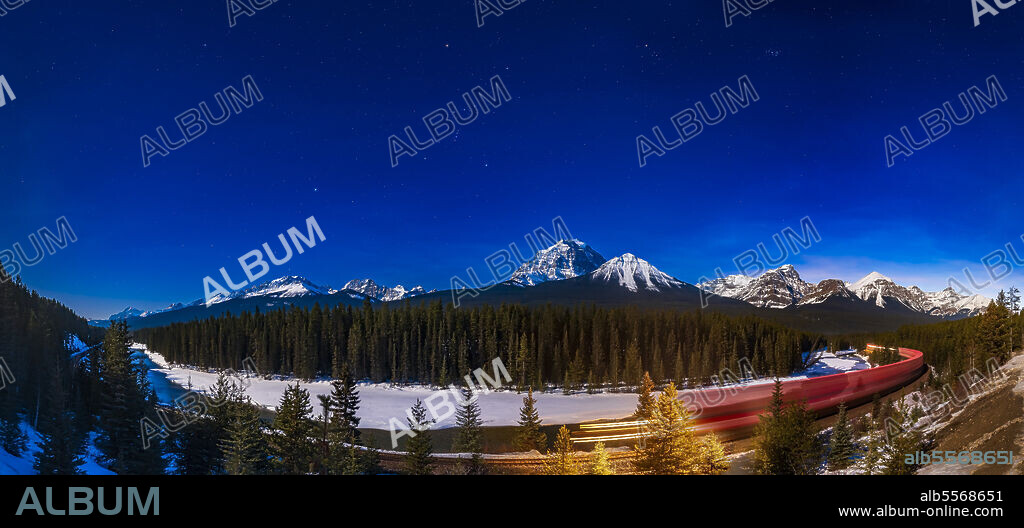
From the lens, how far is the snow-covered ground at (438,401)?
39000 mm

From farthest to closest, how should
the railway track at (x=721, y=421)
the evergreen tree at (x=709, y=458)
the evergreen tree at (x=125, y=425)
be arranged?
the railway track at (x=721, y=421)
the evergreen tree at (x=125, y=425)
the evergreen tree at (x=709, y=458)

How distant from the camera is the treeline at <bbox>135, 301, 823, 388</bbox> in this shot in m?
54.0

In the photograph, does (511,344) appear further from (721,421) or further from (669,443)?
(669,443)

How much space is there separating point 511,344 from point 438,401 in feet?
42.4

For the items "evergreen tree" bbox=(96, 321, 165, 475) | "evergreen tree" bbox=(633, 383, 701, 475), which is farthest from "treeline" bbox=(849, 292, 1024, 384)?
"evergreen tree" bbox=(96, 321, 165, 475)

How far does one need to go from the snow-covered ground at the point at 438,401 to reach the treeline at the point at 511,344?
2.93 metres

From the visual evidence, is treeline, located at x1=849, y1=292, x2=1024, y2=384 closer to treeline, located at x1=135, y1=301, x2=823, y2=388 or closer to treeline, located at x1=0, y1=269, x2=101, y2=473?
treeline, located at x1=135, y1=301, x2=823, y2=388

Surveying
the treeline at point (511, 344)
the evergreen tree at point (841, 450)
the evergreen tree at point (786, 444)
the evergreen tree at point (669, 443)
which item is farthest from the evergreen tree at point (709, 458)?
the treeline at point (511, 344)

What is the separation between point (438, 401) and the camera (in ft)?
176

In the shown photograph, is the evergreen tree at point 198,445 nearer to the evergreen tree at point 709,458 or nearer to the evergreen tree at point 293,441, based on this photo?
the evergreen tree at point 293,441

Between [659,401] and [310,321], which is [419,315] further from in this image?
[659,401]
